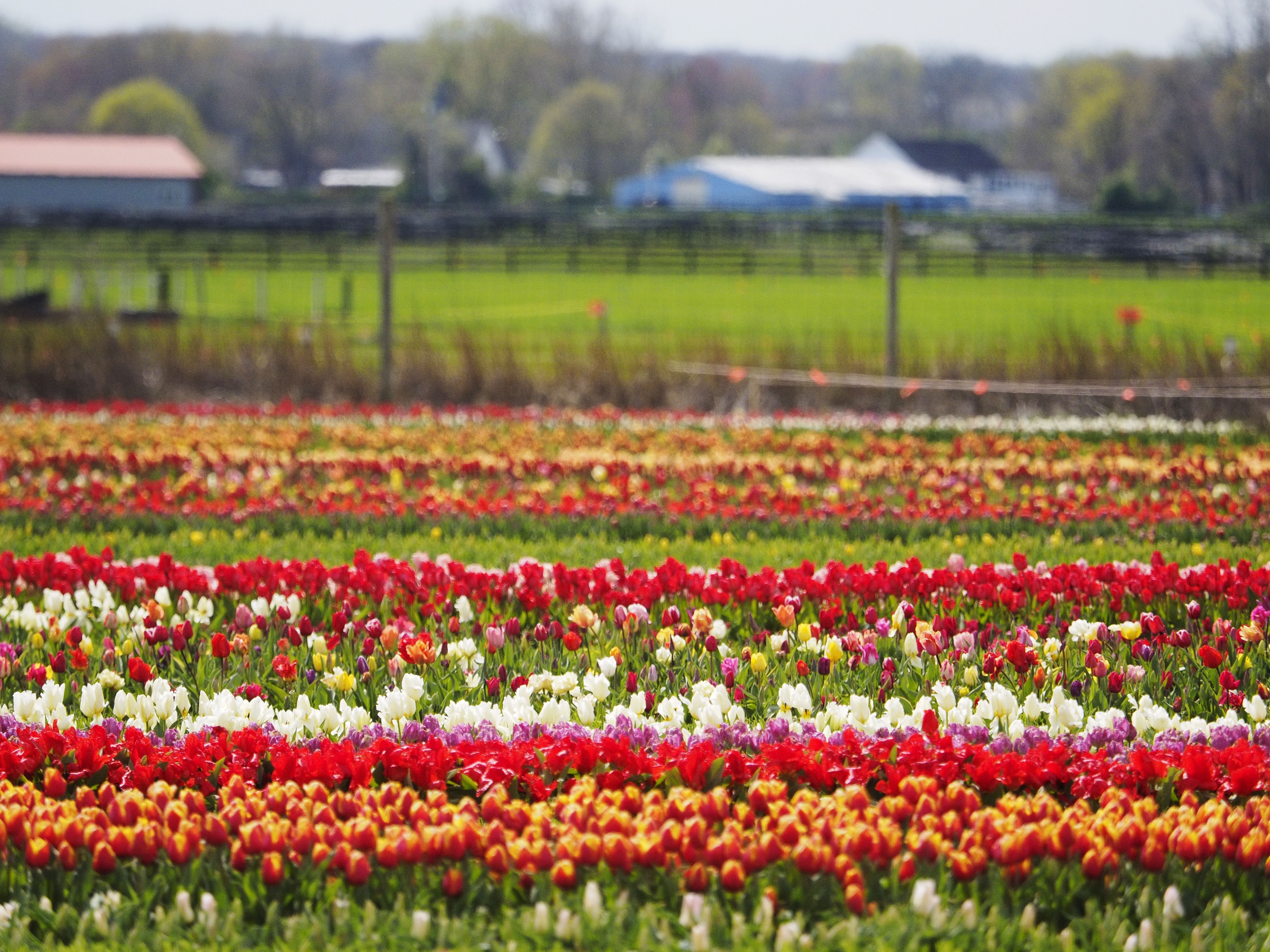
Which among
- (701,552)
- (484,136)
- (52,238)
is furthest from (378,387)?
(484,136)

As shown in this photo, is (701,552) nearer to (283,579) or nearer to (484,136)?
(283,579)

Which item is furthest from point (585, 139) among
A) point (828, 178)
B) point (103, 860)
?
point (103, 860)

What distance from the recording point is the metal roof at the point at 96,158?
227 ft

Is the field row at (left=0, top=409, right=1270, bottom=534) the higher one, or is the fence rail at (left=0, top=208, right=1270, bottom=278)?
the fence rail at (left=0, top=208, right=1270, bottom=278)

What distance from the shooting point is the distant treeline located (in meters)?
92.4

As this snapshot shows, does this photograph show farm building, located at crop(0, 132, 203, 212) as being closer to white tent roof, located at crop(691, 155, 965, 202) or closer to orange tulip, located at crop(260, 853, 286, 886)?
white tent roof, located at crop(691, 155, 965, 202)

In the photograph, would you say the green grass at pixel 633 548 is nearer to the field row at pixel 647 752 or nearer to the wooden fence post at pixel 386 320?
the field row at pixel 647 752

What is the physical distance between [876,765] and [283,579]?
8.59 feet

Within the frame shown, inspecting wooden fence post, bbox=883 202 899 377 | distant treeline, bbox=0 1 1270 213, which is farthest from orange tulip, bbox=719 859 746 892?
distant treeline, bbox=0 1 1270 213

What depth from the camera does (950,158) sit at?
117812 mm

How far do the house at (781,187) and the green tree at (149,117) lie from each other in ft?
91.6

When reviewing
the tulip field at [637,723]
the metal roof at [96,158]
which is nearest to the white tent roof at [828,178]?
the metal roof at [96,158]

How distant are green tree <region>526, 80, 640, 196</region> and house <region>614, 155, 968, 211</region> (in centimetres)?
187

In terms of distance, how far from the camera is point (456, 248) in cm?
4078
